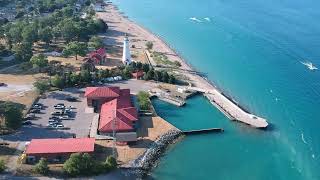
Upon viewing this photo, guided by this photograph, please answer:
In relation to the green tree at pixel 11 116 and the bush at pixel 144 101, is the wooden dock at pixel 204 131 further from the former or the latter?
the green tree at pixel 11 116

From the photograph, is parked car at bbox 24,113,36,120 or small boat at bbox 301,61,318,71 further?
small boat at bbox 301,61,318,71

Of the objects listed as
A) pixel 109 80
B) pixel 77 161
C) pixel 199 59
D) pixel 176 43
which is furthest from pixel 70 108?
pixel 176 43

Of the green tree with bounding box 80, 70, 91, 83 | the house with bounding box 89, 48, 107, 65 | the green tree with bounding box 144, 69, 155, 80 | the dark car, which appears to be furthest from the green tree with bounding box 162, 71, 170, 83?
the dark car

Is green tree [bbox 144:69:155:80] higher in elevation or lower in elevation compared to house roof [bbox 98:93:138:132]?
higher

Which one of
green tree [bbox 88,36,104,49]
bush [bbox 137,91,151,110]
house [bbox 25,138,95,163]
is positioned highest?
green tree [bbox 88,36,104,49]

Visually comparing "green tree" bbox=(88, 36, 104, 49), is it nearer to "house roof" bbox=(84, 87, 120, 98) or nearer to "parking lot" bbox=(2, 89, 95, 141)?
"parking lot" bbox=(2, 89, 95, 141)

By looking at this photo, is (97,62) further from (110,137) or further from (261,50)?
(261,50)

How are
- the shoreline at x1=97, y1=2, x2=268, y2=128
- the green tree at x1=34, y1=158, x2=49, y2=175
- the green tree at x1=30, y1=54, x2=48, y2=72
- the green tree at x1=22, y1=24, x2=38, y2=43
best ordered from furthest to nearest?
the green tree at x1=22, y1=24, x2=38, y2=43 → the green tree at x1=30, y1=54, x2=48, y2=72 → the shoreline at x1=97, y1=2, x2=268, y2=128 → the green tree at x1=34, y1=158, x2=49, y2=175
